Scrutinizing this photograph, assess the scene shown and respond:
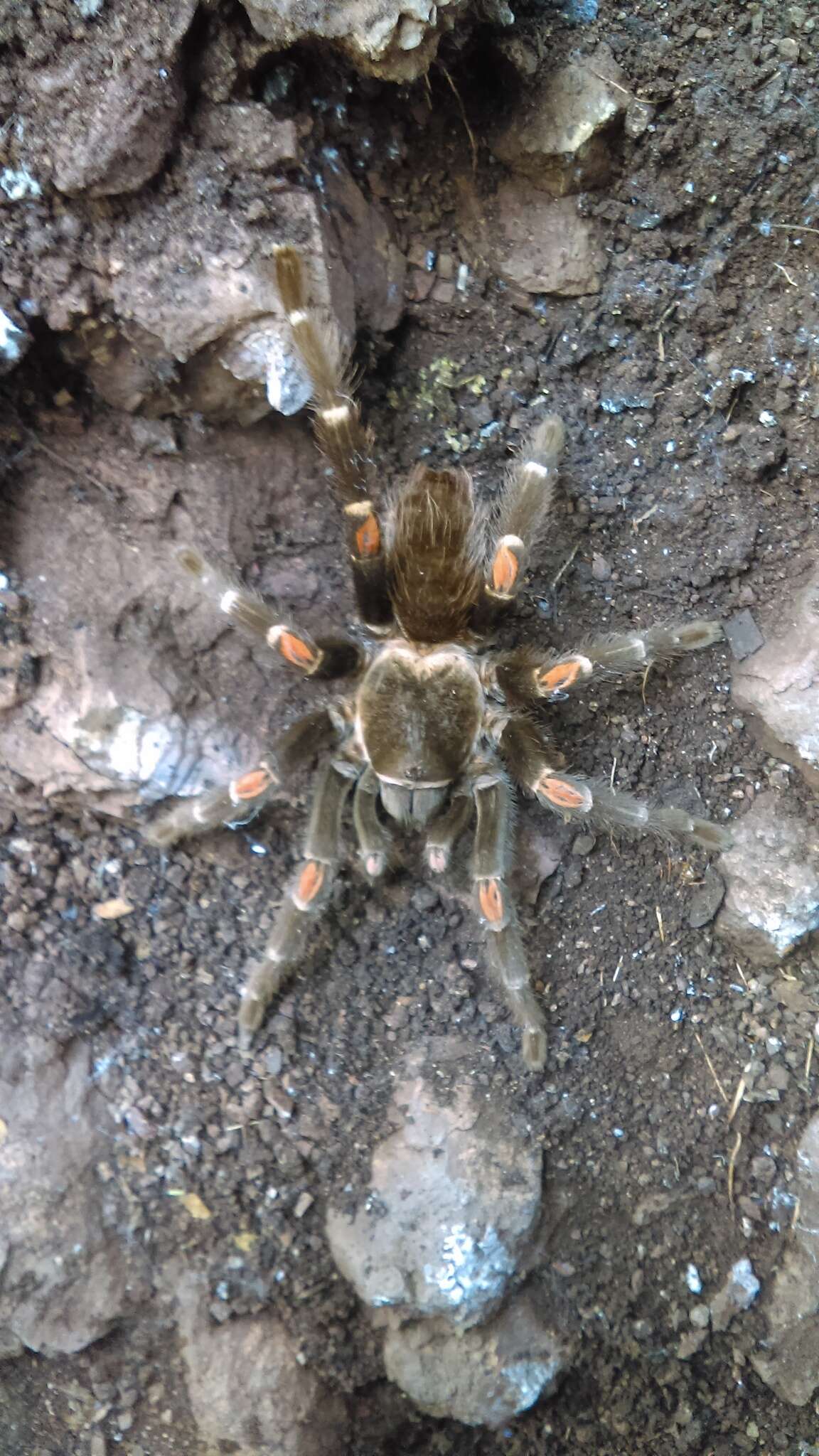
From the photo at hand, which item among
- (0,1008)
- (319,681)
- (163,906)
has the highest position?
(319,681)

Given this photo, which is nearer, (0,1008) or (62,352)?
(62,352)

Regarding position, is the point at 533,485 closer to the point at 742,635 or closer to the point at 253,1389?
the point at 742,635

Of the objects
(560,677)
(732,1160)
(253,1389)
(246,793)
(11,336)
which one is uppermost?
(11,336)

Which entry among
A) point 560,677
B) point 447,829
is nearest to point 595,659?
point 560,677

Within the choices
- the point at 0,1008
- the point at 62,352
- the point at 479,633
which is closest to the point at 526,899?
the point at 479,633

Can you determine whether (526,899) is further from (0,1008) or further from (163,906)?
(0,1008)

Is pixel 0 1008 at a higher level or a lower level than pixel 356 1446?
higher
